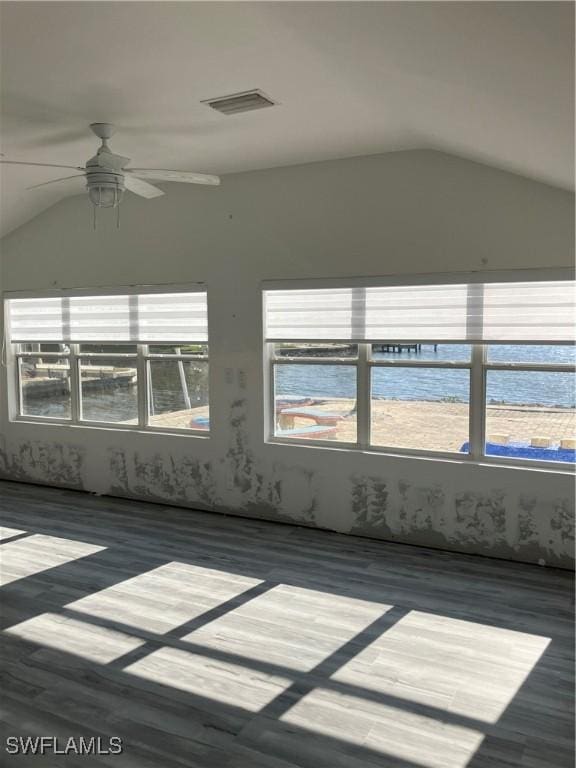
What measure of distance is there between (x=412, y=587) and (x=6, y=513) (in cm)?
399

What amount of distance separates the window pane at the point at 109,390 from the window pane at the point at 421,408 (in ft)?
8.80

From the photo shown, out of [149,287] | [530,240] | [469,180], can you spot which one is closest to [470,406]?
A: [530,240]

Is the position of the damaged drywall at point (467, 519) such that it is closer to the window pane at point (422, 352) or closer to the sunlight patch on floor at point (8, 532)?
the window pane at point (422, 352)

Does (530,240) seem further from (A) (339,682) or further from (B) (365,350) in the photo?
→ (A) (339,682)

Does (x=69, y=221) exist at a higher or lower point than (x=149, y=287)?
higher

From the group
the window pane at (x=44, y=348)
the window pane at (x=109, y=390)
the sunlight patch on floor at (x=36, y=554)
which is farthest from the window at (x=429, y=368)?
the window pane at (x=44, y=348)

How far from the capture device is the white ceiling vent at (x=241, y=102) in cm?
362

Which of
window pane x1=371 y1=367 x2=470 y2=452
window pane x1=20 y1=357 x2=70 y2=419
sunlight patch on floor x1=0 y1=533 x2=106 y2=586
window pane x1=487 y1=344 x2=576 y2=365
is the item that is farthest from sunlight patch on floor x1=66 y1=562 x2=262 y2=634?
window pane x1=20 y1=357 x2=70 y2=419

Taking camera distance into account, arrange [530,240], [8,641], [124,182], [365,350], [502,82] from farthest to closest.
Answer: [365,350] → [530,240] → [124,182] → [8,641] → [502,82]

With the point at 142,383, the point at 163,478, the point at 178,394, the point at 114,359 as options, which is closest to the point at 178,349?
the point at 178,394

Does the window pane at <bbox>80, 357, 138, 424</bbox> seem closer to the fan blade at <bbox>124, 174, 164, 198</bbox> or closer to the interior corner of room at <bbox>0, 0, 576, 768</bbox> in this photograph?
the interior corner of room at <bbox>0, 0, 576, 768</bbox>

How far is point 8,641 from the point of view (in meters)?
3.47

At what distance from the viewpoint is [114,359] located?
20.9 feet

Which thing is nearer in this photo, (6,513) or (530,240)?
(530,240)
